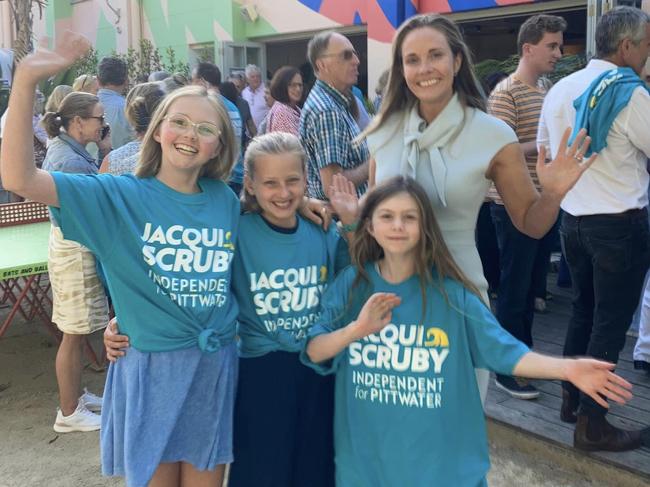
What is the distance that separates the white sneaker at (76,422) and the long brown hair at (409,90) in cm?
244

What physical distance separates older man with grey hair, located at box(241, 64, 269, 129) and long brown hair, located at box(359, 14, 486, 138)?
24.3 ft

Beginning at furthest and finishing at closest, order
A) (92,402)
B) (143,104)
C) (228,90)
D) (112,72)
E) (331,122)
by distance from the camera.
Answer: (228,90) < (112,72) < (92,402) < (143,104) < (331,122)

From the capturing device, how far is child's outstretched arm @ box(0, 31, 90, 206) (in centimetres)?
182

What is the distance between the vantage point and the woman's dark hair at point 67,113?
3889 millimetres

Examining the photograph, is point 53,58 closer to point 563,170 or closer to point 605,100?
point 563,170

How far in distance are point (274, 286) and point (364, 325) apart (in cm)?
37

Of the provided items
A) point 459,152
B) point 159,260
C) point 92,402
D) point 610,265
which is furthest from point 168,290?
point 92,402

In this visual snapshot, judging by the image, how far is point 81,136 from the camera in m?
3.95

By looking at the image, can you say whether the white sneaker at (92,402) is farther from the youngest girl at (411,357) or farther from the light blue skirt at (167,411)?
the youngest girl at (411,357)

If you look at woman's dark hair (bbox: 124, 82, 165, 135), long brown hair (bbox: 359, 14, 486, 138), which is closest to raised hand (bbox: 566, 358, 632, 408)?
long brown hair (bbox: 359, 14, 486, 138)

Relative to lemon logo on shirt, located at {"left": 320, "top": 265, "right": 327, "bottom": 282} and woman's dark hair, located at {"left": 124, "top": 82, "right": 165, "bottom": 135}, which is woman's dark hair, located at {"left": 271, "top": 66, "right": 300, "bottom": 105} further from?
lemon logo on shirt, located at {"left": 320, "top": 265, "right": 327, "bottom": 282}

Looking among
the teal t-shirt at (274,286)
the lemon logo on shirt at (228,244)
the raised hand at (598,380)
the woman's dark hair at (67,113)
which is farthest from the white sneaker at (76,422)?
the raised hand at (598,380)

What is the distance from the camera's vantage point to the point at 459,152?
86.7 inches

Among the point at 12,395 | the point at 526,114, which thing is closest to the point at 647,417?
the point at 526,114
